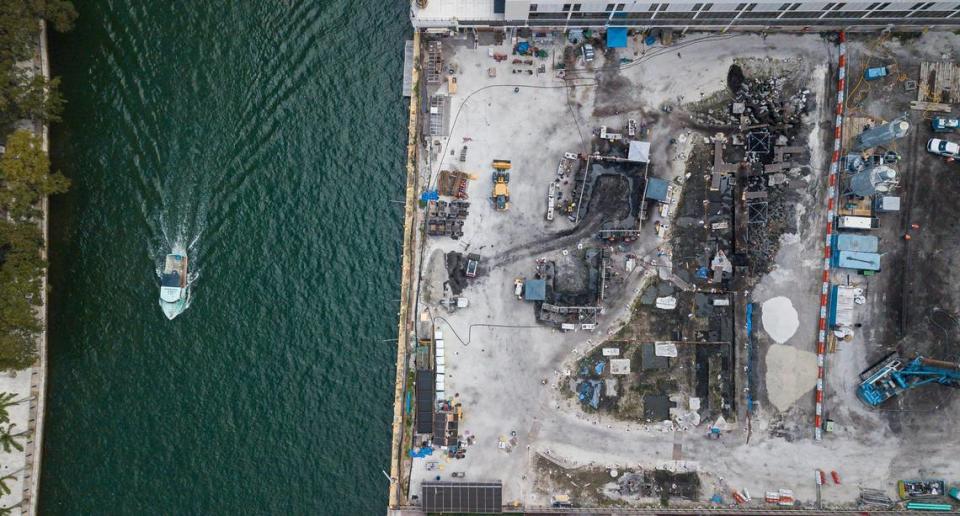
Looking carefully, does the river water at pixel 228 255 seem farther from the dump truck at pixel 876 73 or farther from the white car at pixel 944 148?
the white car at pixel 944 148

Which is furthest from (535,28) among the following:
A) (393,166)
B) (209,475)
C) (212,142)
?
(209,475)

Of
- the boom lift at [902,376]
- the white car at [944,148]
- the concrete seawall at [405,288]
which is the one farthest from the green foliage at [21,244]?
the white car at [944,148]

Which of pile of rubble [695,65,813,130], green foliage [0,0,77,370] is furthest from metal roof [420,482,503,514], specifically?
pile of rubble [695,65,813,130]

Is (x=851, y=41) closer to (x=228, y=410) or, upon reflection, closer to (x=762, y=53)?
(x=762, y=53)

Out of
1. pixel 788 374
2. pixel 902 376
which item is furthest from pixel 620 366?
pixel 902 376

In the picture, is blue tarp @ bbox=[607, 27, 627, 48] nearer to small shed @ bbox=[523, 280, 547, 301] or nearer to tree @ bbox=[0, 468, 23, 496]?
small shed @ bbox=[523, 280, 547, 301]

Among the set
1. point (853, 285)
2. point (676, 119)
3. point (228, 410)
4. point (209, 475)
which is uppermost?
point (676, 119)

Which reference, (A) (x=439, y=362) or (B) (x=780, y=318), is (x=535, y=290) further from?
(B) (x=780, y=318)
